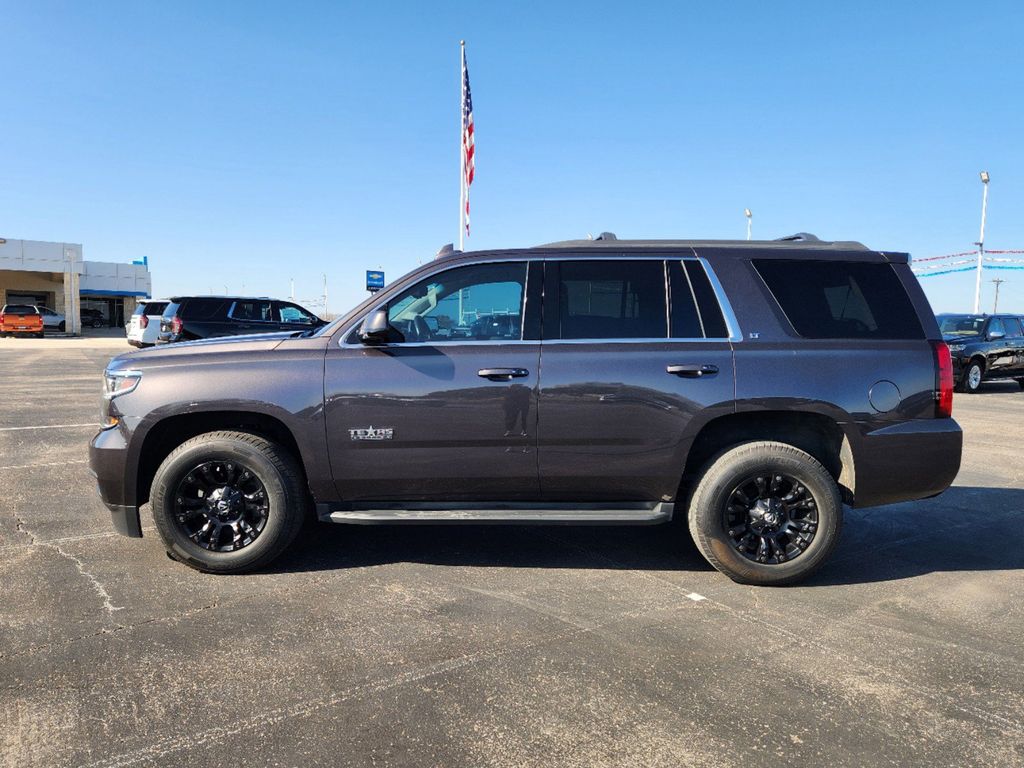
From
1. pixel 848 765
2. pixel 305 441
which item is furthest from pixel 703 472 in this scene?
pixel 305 441

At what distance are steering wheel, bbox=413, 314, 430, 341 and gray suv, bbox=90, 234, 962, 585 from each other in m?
0.02

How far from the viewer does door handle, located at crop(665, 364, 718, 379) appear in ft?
13.0

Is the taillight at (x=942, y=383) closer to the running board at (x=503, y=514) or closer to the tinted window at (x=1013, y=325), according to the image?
the running board at (x=503, y=514)

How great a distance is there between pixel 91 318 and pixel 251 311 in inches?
1814

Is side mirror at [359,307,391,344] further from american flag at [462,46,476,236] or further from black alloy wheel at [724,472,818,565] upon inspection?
american flag at [462,46,476,236]

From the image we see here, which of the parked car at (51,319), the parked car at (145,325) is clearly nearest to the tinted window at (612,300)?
the parked car at (145,325)

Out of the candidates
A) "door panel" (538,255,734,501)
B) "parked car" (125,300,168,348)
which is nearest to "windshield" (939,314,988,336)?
"door panel" (538,255,734,501)

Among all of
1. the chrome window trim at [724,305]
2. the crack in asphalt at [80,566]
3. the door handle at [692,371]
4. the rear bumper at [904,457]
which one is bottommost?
the crack in asphalt at [80,566]

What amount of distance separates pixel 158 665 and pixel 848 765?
2744mm

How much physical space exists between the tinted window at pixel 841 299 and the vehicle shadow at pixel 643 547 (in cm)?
147

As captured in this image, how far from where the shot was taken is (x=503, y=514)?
4004mm

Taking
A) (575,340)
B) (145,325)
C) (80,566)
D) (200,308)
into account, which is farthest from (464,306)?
(145,325)

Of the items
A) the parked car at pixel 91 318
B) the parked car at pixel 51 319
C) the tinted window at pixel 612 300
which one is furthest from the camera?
the parked car at pixel 91 318

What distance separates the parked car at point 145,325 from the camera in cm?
2019
